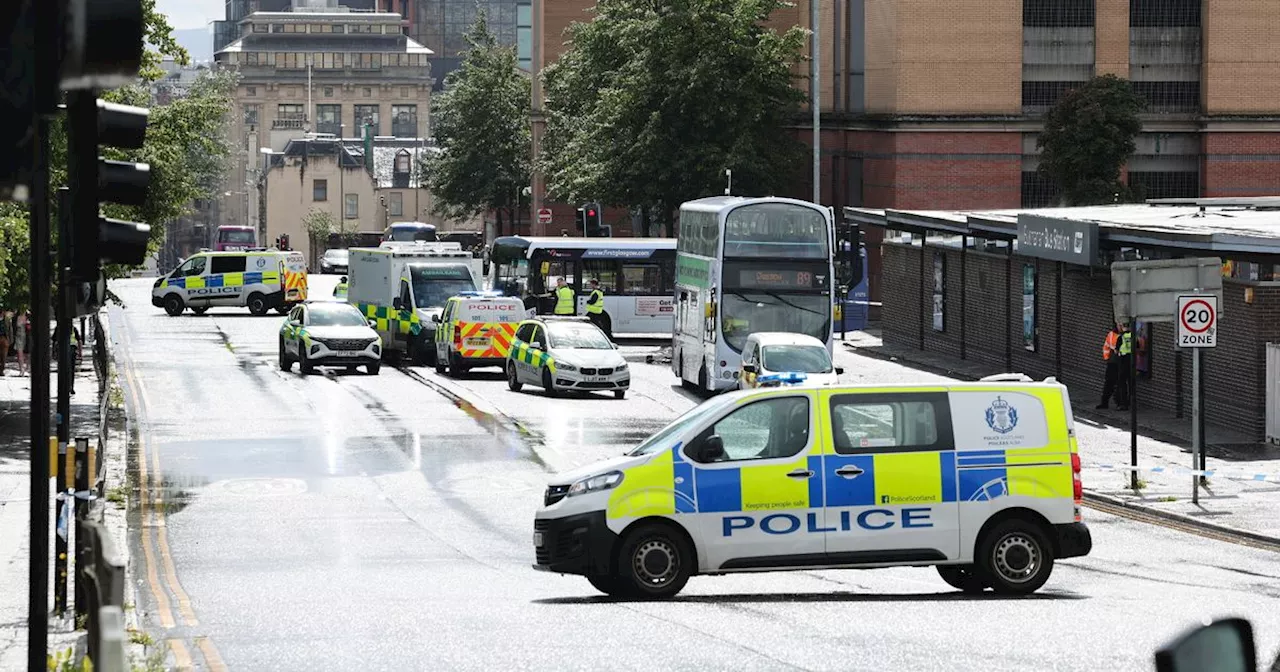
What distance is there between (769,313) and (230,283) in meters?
32.9

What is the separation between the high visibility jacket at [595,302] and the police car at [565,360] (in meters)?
10.8

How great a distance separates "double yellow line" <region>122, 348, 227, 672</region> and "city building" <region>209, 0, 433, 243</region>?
152m

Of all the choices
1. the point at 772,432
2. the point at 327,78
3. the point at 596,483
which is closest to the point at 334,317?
the point at 596,483

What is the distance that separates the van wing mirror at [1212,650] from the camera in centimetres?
344

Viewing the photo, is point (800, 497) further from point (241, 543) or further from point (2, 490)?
point (2, 490)

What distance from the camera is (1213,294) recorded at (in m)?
25.2

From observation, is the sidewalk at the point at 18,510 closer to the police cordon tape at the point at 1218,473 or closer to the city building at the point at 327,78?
the police cordon tape at the point at 1218,473

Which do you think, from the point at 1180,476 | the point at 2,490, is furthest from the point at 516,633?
the point at 1180,476

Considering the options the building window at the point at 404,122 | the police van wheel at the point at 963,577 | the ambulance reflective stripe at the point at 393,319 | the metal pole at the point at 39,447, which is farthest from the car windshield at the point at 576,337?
the building window at the point at 404,122

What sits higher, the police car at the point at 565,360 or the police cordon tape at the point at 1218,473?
the police car at the point at 565,360

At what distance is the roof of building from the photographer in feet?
96.0

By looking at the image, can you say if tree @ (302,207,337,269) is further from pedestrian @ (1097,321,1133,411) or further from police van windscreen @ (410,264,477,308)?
pedestrian @ (1097,321,1133,411)

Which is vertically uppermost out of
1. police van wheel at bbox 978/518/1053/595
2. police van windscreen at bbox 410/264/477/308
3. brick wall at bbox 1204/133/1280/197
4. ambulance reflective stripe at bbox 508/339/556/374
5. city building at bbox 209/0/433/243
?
city building at bbox 209/0/433/243

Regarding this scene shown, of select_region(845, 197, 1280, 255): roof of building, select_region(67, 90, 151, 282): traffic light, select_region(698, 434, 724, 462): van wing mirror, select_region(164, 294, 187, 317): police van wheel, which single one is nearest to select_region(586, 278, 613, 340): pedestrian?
select_region(845, 197, 1280, 255): roof of building
